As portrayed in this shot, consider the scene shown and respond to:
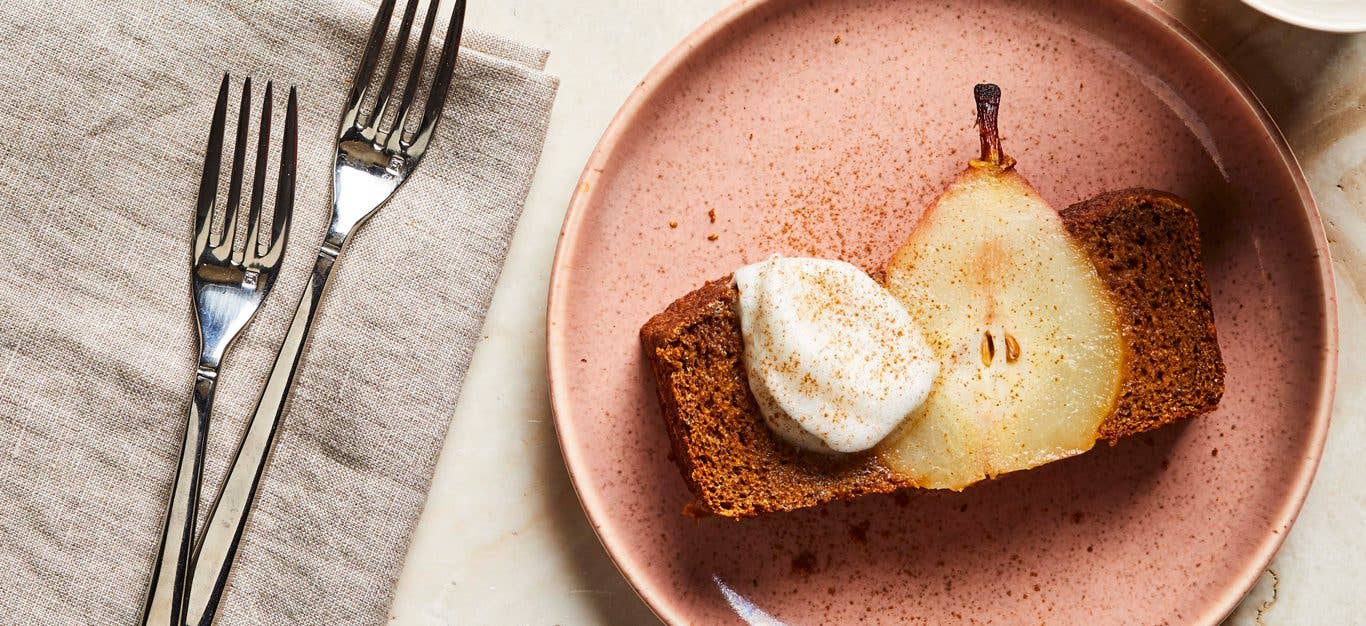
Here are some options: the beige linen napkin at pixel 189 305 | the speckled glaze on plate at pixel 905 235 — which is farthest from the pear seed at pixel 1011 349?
the beige linen napkin at pixel 189 305

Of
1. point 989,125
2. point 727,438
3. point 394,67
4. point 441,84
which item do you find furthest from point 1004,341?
point 394,67

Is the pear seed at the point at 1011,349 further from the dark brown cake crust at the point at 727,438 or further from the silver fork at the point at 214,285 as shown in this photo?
the silver fork at the point at 214,285

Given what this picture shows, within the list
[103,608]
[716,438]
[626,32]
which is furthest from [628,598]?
[626,32]

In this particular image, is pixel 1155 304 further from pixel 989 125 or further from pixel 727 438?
pixel 727 438

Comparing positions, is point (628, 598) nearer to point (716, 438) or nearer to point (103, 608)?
point (716, 438)

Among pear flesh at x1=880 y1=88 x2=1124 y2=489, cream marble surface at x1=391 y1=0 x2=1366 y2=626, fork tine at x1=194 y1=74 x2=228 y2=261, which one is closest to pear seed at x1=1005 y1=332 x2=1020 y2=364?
pear flesh at x1=880 y1=88 x2=1124 y2=489

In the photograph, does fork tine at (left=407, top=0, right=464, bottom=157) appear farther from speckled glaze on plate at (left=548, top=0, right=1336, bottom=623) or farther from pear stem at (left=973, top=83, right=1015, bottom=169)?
pear stem at (left=973, top=83, right=1015, bottom=169)
